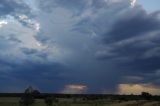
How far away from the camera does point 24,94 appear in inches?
4136

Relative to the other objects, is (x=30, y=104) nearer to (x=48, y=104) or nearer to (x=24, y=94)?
(x=24, y=94)

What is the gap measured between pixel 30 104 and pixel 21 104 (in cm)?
265

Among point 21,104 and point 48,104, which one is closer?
point 21,104

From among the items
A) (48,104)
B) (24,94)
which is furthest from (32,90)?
(48,104)

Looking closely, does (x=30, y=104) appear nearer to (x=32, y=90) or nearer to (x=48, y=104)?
(x=32, y=90)

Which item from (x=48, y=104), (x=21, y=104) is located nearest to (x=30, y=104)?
(x=21, y=104)

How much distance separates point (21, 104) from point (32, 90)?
484 centimetres

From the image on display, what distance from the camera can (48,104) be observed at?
410 feet

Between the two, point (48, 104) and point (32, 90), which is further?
point (48, 104)

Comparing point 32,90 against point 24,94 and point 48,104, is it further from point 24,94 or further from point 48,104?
point 48,104

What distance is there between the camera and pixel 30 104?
105062 millimetres

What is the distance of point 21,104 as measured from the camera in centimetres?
10575

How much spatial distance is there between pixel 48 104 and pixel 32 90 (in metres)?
19.9
